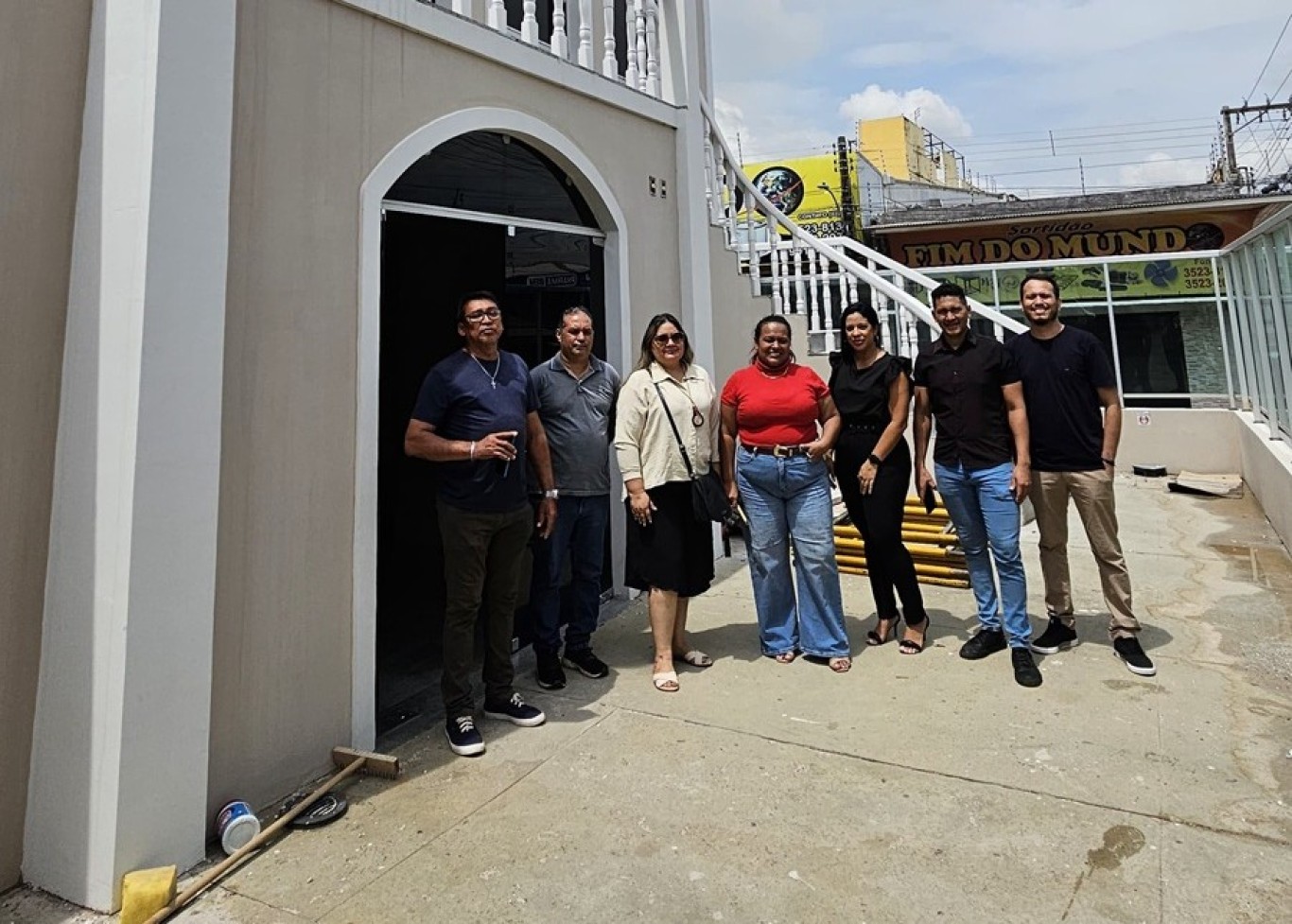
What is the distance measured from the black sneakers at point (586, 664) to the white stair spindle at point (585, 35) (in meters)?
Answer: 3.15

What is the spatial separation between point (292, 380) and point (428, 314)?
377 centimetres

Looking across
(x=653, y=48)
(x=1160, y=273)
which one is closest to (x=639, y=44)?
(x=653, y=48)

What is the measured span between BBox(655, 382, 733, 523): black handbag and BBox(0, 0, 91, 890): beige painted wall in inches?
84.6

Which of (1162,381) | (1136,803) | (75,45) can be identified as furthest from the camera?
(1162,381)

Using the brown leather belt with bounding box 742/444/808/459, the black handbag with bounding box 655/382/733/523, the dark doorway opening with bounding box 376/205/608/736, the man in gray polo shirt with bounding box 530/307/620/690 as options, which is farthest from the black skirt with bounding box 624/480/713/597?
the dark doorway opening with bounding box 376/205/608/736

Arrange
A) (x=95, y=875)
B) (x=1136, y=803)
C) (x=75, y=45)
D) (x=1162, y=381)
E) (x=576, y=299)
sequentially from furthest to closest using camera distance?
(x=1162, y=381), (x=576, y=299), (x=1136, y=803), (x=75, y=45), (x=95, y=875)

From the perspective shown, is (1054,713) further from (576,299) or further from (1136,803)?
(576,299)

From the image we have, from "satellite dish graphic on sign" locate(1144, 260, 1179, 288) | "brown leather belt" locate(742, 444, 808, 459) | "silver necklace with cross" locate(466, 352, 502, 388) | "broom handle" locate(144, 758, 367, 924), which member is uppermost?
"satellite dish graphic on sign" locate(1144, 260, 1179, 288)

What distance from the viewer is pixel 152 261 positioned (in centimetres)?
207

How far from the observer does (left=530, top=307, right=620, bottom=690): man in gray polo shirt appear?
11.3 feet

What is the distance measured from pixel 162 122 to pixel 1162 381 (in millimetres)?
10367

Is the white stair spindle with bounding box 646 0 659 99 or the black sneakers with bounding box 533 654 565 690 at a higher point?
the white stair spindle with bounding box 646 0 659 99

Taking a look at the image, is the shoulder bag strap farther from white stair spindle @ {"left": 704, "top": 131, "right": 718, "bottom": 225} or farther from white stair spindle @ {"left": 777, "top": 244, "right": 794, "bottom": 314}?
white stair spindle @ {"left": 777, "top": 244, "right": 794, "bottom": 314}

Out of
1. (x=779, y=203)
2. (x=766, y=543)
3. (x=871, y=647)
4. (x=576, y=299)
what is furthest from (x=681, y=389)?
(x=779, y=203)
